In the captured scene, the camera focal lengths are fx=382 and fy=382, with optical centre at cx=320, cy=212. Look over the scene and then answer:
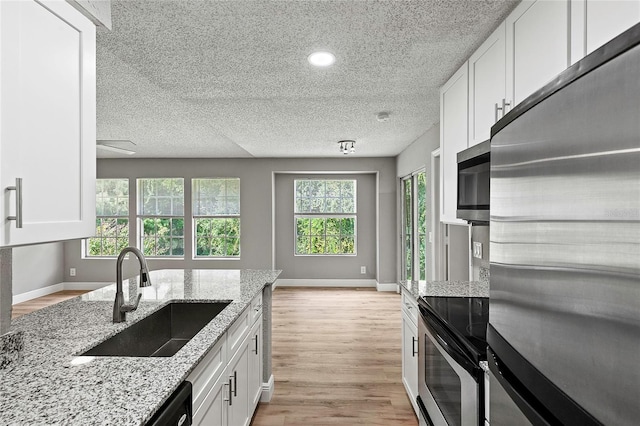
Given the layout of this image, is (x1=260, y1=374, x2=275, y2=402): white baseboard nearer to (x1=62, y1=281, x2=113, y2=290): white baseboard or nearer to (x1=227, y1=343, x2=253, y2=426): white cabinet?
(x1=227, y1=343, x2=253, y2=426): white cabinet

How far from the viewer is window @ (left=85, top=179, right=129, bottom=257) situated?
6.95m

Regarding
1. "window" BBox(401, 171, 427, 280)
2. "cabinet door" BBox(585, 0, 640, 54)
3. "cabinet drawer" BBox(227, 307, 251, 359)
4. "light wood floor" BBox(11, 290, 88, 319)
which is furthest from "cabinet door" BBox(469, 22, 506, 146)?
"light wood floor" BBox(11, 290, 88, 319)

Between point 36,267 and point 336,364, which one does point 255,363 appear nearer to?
point 336,364

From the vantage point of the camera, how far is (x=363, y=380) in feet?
10.2

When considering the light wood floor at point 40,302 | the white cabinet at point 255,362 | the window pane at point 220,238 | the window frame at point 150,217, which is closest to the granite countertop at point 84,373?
the white cabinet at point 255,362

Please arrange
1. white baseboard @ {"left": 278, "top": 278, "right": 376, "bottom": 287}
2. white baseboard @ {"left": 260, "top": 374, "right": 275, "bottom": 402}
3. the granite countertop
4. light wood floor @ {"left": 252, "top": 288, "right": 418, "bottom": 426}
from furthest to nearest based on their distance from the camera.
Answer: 1. white baseboard @ {"left": 278, "top": 278, "right": 376, "bottom": 287}
2. white baseboard @ {"left": 260, "top": 374, "right": 275, "bottom": 402}
3. light wood floor @ {"left": 252, "top": 288, "right": 418, "bottom": 426}
4. the granite countertop

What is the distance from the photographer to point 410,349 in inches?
105

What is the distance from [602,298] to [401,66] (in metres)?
2.33

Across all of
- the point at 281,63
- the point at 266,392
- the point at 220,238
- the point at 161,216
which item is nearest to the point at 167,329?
the point at 266,392

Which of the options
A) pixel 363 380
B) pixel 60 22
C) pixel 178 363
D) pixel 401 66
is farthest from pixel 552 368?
pixel 363 380

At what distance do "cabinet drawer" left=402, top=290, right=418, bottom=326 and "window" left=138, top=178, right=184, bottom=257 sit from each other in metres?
5.18

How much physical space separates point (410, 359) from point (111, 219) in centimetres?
623

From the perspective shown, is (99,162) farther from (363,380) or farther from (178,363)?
(178,363)

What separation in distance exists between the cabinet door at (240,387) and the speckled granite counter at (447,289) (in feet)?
3.54
